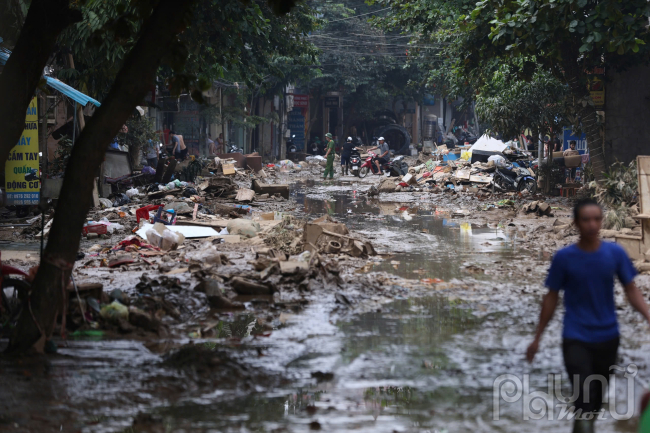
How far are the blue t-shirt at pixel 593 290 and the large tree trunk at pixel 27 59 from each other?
199 inches

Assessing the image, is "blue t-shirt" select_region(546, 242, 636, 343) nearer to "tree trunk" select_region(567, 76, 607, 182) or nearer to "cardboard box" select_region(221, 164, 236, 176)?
"tree trunk" select_region(567, 76, 607, 182)

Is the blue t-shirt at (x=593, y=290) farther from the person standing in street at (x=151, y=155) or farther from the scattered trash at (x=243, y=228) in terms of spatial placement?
the person standing in street at (x=151, y=155)

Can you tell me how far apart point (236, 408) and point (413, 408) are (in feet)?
4.00

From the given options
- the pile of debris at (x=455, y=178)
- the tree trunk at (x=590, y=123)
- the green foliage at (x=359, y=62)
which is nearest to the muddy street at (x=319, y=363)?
the tree trunk at (x=590, y=123)

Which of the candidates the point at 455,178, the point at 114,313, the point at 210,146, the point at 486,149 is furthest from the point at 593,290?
the point at 210,146

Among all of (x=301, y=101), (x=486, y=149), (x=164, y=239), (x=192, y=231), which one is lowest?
(x=164, y=239)

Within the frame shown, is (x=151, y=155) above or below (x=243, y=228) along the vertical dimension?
above

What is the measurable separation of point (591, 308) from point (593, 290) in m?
0.11

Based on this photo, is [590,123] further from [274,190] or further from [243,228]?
[243,228]

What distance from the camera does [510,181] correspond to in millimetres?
22672

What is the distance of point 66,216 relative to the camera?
5.62m

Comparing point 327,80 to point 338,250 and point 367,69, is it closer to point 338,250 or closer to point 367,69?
point 367,69

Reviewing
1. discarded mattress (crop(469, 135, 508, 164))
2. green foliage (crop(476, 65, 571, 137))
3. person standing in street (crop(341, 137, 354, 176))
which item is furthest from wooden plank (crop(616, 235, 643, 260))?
person standing in street (crop(341, 137, 354, 176))

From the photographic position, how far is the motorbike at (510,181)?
72.4 ft
